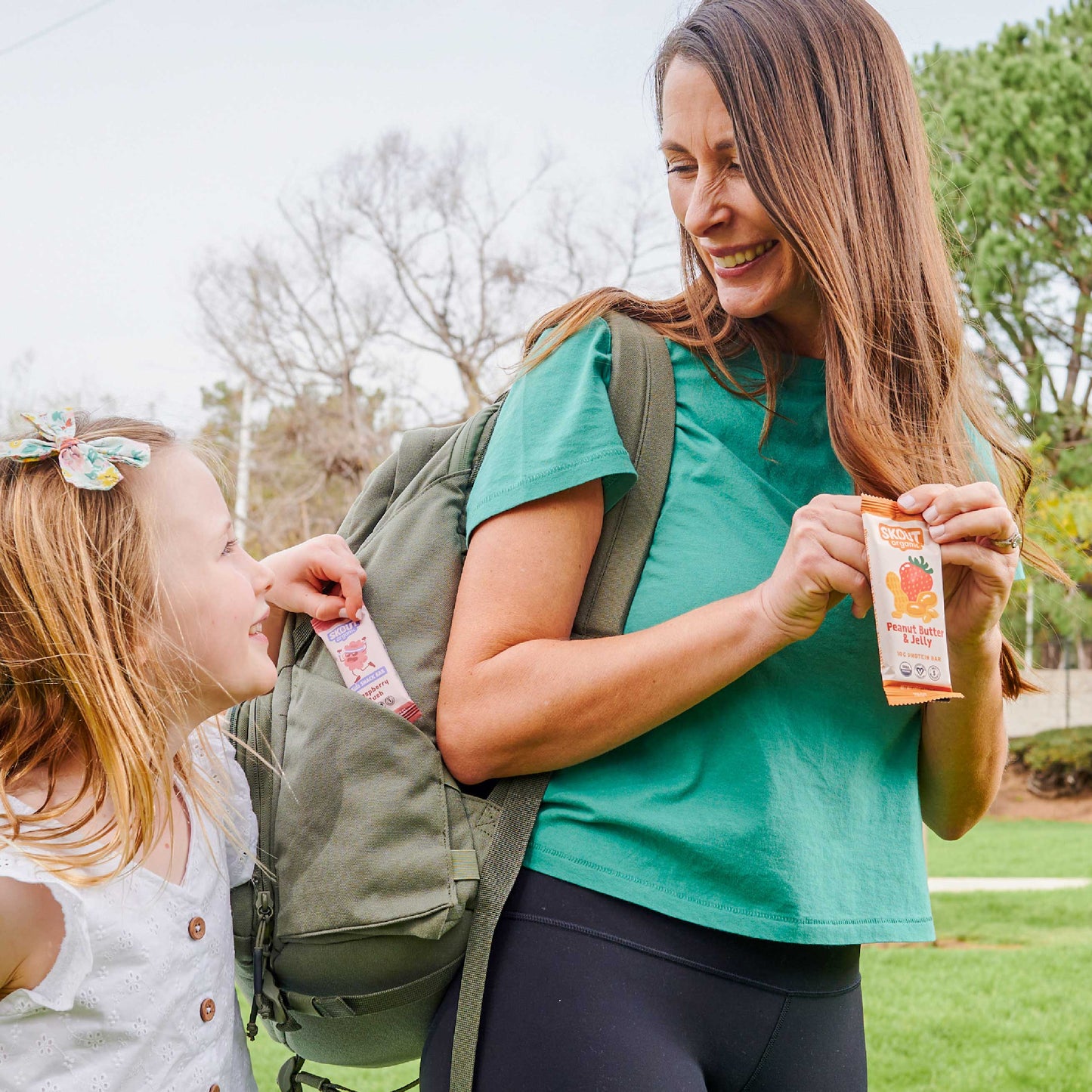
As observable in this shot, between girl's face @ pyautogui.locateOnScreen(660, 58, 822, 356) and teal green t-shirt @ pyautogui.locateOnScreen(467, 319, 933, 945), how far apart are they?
4.5 inches

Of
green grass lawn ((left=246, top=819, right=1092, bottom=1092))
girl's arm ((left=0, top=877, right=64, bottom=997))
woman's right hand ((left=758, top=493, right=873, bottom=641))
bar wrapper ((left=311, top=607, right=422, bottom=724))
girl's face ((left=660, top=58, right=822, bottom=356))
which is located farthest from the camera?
green grass lawn ((left=246, top=819, right=1092, bottom=1092))

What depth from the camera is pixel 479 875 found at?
4.29ft

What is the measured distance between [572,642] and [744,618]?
7.6 inches

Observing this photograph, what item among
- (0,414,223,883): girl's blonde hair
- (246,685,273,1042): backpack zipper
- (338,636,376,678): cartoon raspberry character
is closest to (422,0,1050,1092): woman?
(338,636,376,678): cartoon raspberry character

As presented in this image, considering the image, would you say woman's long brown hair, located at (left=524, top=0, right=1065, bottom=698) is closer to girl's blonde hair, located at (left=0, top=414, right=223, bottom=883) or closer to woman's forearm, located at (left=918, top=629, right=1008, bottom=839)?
woman's forearm, located at (left=918, top=629, right=1008, bottom=839)

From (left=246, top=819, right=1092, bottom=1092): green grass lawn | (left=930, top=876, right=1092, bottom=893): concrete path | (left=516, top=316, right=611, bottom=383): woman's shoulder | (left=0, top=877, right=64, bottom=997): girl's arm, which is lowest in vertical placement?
(left=930, top=876, right=1092, bottom=893): concrete path

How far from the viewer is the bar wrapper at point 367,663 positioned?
1.37 meters

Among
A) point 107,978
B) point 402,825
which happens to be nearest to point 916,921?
point 402,825

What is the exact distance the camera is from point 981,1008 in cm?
516

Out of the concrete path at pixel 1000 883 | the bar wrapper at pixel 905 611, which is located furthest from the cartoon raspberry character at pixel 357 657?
the concrete path at pixel 1000 883

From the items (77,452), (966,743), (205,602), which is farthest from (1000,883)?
(77,452)

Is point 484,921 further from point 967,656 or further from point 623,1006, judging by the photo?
point 967,656

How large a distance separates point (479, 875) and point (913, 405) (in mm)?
777

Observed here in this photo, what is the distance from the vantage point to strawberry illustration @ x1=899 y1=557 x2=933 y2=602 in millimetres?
1269
